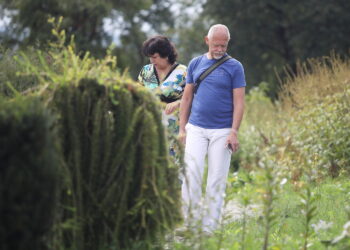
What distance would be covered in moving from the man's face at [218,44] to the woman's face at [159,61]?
0.72 meters

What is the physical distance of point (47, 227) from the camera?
131 inches

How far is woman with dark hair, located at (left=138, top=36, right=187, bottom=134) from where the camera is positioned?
21.5ft

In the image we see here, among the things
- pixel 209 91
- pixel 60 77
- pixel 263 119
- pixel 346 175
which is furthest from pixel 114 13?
pixel 60 77

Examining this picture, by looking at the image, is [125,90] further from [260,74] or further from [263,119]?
[260,74]

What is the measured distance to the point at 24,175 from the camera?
3125 millimetres

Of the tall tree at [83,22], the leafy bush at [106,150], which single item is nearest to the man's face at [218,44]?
the leafy bush at [106,150]

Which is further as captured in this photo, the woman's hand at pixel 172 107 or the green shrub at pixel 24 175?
the woman's hand at pixel 172 107

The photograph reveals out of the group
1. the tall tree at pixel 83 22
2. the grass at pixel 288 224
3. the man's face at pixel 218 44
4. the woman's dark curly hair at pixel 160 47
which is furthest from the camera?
the tall tree at pixel 83 22

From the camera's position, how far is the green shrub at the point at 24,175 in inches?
122

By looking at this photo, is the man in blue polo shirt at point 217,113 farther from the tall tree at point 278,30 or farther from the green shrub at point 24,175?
the tall tree at point 278,30

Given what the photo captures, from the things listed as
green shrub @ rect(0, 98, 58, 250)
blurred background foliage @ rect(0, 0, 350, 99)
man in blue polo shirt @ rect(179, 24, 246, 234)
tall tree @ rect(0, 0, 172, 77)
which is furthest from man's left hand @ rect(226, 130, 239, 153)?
tall tree @ rect(0, 0, 172, 77)

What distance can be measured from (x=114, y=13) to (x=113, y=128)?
1164 inches

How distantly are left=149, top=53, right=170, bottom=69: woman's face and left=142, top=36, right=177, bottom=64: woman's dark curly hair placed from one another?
0.03 meters

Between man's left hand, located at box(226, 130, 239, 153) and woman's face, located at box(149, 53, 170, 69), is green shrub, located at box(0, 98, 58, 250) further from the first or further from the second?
woman's face, located at box(149, 53, 170, 69)
